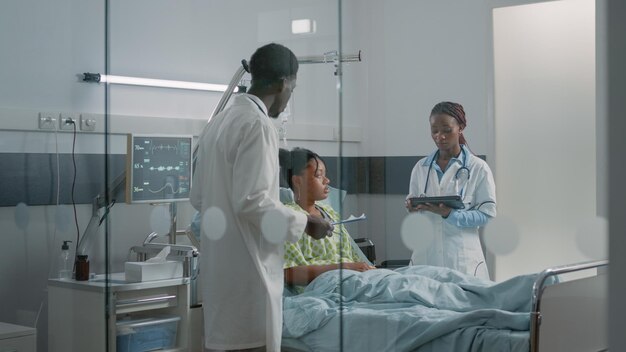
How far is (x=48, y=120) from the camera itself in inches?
112

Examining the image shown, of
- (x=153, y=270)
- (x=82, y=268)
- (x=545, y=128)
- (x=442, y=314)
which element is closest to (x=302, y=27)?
(x=153, y=270)

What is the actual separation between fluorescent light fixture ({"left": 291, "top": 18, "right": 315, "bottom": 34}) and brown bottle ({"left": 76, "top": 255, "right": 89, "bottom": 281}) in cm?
114

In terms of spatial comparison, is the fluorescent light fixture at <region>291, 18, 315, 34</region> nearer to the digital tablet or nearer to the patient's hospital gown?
the patient's hospital gown

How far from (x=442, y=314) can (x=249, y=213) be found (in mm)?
802

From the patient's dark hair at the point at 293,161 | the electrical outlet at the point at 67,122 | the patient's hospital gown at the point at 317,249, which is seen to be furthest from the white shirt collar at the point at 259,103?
the electrical outlet at the point at 67,122

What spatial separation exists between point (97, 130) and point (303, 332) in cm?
112

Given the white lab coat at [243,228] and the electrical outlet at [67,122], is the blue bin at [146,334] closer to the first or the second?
the white lab coat at [243,228]

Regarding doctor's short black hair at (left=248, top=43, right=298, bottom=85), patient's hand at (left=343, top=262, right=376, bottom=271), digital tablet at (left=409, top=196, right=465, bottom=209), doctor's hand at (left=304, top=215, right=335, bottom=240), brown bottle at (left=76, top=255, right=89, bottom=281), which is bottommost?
brown bottle at (left=76, top=255, right=89, bottom=281)

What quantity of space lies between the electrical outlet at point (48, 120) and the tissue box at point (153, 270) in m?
0.68

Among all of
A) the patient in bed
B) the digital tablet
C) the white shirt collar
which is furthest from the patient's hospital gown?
the digital tablet

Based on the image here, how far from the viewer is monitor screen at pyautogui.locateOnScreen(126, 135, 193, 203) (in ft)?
7.77

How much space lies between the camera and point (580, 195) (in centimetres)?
426

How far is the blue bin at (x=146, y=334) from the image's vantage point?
2434 mm

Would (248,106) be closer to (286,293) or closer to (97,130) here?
(286,293)
